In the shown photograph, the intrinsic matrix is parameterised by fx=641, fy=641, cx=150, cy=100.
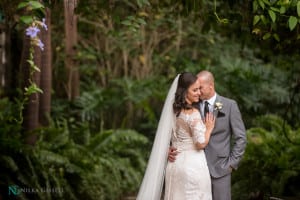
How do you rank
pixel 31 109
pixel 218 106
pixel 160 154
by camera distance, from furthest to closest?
1. pixel 31 109
2. pixel 160 154
3. pixel 218 106

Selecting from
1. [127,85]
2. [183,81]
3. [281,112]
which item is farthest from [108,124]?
[183,81]

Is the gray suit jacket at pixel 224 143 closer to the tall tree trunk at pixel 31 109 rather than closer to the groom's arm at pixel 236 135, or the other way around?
the groom's arm at pixel 236 135

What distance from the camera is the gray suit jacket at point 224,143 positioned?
6594mm

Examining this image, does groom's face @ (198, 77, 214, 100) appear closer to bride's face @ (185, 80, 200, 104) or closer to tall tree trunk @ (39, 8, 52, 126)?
bride's face @ (185, 80, 200, 104)

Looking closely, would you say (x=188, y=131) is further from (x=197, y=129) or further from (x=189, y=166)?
(x=189, y=166)

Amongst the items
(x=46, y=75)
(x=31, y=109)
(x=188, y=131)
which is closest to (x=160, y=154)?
(x=188, y=131)

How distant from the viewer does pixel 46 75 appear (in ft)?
34.9

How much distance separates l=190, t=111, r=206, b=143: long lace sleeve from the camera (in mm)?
6434

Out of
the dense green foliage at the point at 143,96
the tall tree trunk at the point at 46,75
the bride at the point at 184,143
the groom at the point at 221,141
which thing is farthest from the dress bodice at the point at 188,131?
the tall tree trunk at the point at 46,75

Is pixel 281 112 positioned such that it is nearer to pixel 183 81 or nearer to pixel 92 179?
pixel 92 179

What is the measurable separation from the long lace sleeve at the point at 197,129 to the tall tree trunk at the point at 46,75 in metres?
4.16

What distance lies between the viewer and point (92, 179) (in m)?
9.89

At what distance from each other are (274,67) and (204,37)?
1894 millimetres

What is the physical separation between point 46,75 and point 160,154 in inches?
173
